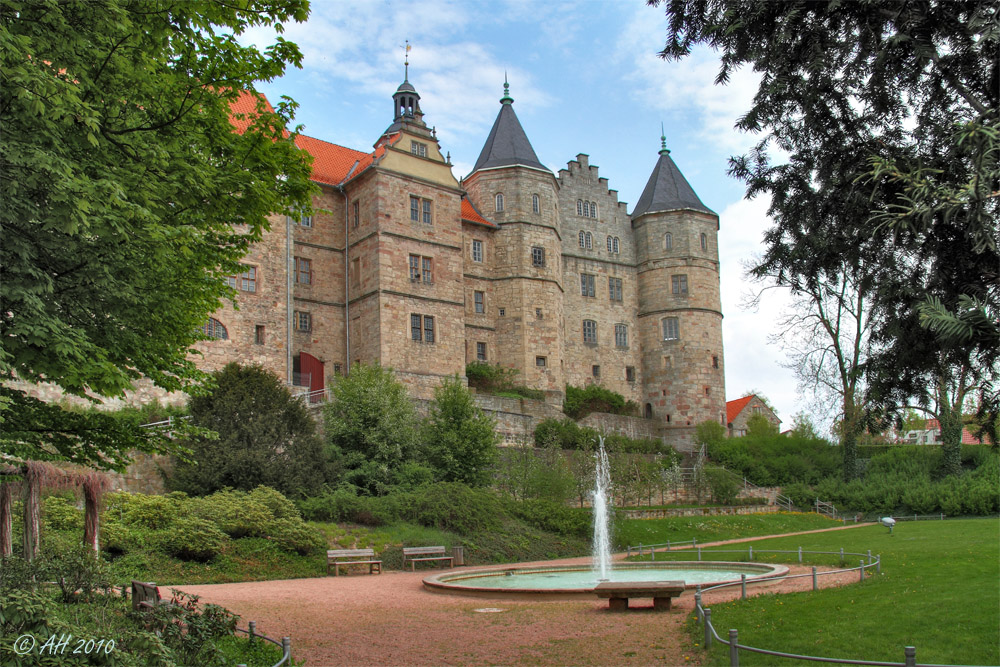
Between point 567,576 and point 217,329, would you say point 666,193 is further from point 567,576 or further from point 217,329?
point 567,576

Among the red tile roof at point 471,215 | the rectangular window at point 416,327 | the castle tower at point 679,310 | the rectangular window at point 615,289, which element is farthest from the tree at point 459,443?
the rectangular window at point 615,289

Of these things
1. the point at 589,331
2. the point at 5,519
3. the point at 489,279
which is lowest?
the point at 5,519

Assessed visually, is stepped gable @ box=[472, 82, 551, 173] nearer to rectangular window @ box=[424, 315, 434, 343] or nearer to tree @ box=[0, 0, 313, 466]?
rectangular window @ box=[424, 315, 434, 343]

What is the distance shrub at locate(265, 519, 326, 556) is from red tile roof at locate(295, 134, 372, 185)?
23.6 meters

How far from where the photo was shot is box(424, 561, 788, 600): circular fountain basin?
14953mm

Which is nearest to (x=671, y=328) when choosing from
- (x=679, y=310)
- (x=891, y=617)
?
(x=679, y=310)

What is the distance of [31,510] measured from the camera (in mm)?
13609

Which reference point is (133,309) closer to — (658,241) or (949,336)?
(949,336)

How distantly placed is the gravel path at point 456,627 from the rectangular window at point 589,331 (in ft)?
121

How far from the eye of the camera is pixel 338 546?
69.7 ft

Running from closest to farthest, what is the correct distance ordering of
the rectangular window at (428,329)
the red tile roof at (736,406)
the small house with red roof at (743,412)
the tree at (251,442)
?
the tree at (251,442), the rectangular window at (428,329), the small house with red roof at (743,412), the red tile roof at (736,406)

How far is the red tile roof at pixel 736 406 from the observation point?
207 feet

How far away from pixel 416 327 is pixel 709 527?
16797 mm

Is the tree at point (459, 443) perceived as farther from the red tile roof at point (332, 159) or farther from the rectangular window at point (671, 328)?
the rectangular window at point (671, 328)
